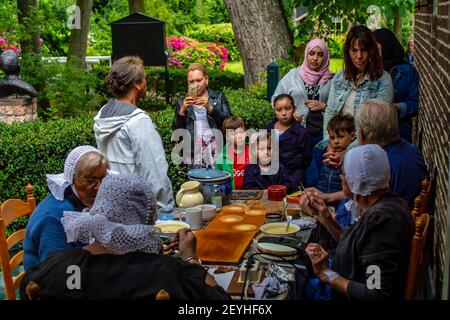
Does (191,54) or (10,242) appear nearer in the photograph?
(10,242)

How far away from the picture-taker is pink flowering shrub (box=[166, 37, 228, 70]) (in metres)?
18.2

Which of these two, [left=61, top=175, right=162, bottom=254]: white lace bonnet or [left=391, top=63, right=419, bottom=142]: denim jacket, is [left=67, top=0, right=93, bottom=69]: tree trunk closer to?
[left=391, top=63, right=419, bottom=142]: denim jacket

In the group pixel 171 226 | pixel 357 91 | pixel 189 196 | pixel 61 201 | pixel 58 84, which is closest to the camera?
pixel 61 201

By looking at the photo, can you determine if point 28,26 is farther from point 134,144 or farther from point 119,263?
point 119,263

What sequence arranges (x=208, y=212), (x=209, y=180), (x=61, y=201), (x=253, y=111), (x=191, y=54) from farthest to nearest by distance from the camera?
(x=191, y=54), (x=253, y=111), (x=209, y=180), (x=208, y=212), (x=61, y=201)

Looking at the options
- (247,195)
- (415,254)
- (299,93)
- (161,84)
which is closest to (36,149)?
(247,195)

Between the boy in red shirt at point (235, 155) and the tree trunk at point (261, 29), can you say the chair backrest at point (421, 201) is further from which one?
the tree trunk at point (261, 29)

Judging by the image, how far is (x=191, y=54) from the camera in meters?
18.6

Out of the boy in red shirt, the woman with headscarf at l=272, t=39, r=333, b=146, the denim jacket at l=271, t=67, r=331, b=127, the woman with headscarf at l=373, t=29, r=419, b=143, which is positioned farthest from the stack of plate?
the denim jacket at l=271, t=67, r=331, b=127

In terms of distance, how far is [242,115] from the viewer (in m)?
7.24

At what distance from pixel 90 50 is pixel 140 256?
20927 millimetres

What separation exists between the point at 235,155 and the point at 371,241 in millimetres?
2662
